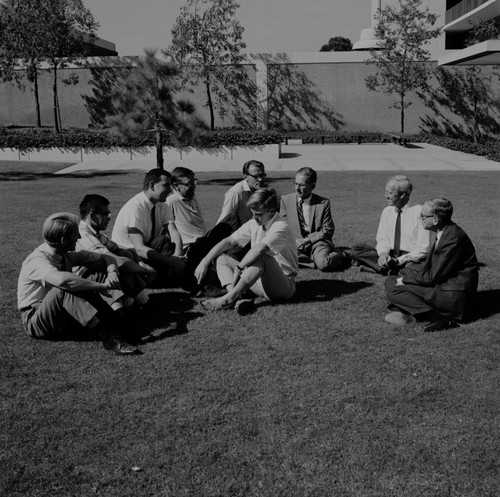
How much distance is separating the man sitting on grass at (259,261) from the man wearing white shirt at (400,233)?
1143 millimetres

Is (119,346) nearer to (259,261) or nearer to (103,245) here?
(103,245)

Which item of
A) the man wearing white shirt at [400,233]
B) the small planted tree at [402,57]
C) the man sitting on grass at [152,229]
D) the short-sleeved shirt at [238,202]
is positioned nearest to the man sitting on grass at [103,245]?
the man sitting on grass at [152,229]

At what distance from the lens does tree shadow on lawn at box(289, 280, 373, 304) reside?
6646 mm

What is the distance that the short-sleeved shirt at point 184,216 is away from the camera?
24.6 feet

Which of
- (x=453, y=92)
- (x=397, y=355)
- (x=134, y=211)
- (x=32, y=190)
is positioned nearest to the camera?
(x=397, y=355)

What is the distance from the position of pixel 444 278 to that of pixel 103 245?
9.09ft

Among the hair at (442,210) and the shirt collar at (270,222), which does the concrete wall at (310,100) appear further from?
the hair at (442,210)

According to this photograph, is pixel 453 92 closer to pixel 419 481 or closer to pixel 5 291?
pixel 5 291

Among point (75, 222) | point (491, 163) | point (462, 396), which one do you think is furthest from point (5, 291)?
point (491, 163)

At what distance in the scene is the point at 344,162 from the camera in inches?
853

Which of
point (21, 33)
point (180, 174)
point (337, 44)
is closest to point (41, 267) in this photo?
point (180, 174)

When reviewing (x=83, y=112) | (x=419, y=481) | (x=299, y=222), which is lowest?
(x=419, y=481)

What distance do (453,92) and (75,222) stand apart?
32174 mm

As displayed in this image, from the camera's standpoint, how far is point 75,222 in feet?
17.2
